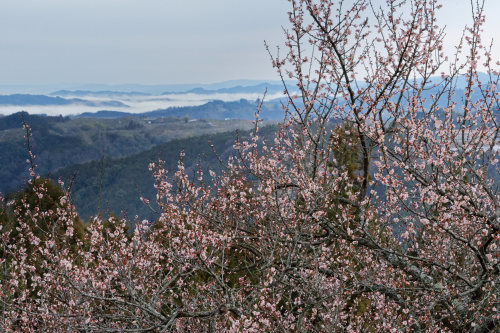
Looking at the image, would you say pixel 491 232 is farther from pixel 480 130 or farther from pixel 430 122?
pixel 430 122

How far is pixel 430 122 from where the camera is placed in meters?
9.04

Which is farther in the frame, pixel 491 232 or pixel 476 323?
pixel 476 323

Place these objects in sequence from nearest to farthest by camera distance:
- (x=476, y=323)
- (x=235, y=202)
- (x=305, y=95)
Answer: (x=476, y=323)
(x=305, y=95)
(x=235, y=202)

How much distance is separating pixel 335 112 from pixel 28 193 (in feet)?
84.7

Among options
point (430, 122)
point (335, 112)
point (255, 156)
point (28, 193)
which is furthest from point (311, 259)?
point (28, 193)

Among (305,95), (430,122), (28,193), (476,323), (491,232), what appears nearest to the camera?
(491,232)

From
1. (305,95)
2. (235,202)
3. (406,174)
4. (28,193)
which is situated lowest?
(28,193)

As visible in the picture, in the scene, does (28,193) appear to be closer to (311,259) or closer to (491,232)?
(311,259)

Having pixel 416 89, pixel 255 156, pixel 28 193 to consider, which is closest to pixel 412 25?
A: pixel 416 89

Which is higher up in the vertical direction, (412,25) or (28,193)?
(412,25)

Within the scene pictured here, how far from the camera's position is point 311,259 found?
30.3 ft

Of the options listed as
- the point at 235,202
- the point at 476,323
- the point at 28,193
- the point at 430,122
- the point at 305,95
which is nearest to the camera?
the point at 476,323

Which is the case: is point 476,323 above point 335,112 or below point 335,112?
below

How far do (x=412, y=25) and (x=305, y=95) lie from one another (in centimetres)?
274
